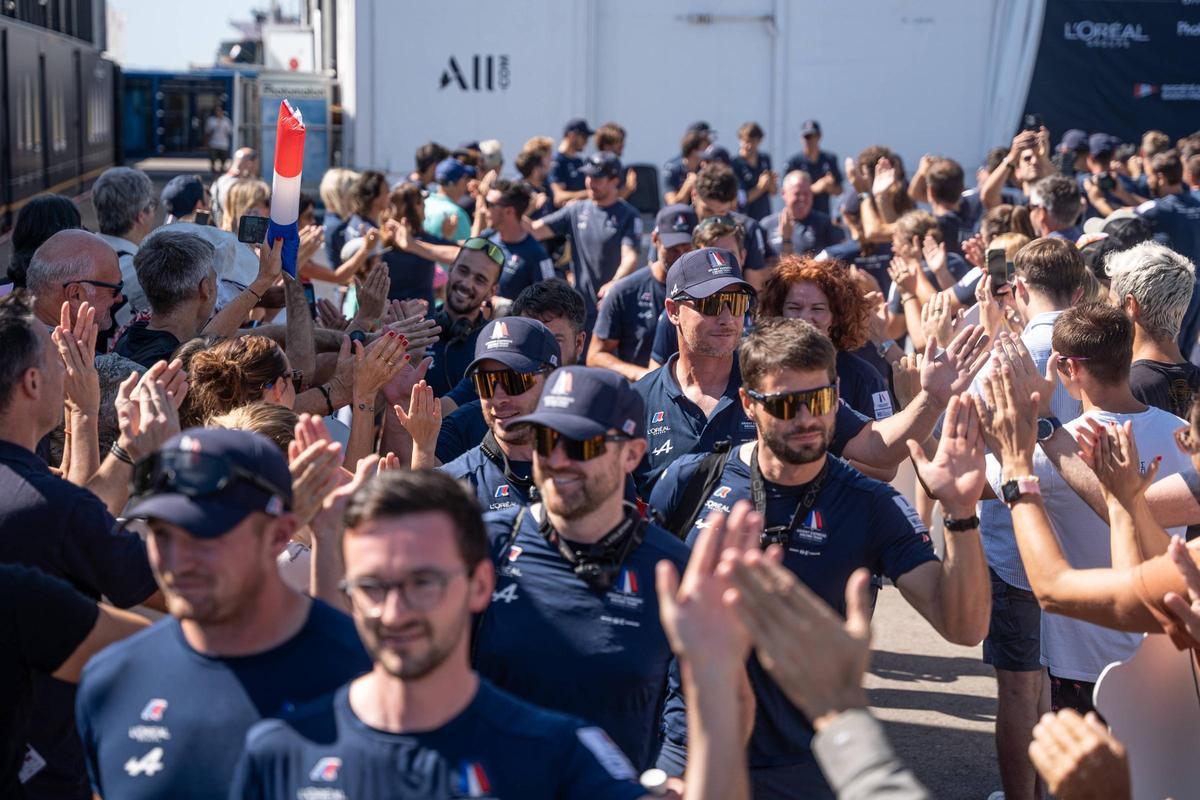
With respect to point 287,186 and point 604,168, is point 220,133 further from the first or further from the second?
point 287,186

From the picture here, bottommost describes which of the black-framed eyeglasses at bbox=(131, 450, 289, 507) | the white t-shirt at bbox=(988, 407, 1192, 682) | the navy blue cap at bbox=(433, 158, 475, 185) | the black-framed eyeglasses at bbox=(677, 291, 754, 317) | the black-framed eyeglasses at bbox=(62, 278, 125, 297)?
the white t-shirt at bbox=(988, 407, 1192, 682)

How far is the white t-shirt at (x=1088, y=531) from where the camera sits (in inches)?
193

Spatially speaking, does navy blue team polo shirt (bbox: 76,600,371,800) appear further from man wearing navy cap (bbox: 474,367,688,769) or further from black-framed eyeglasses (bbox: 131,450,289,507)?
man wearing navy cap (bbox: 474,367,688,769)

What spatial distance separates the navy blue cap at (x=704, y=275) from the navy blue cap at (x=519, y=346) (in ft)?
2.86

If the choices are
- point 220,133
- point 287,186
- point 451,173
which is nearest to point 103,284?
point 287,186

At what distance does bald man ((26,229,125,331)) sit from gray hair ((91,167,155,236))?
170 cm

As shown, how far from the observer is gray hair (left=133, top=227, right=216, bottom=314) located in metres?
5.78

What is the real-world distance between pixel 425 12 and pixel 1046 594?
18.9 m

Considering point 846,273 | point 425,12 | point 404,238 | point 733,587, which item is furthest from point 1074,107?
point 733,587

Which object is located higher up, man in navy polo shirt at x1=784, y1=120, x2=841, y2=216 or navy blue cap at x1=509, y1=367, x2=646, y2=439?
man in navy polo shirt at x1=784, y1=120, x2=841, y2=216

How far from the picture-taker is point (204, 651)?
2.86 meters

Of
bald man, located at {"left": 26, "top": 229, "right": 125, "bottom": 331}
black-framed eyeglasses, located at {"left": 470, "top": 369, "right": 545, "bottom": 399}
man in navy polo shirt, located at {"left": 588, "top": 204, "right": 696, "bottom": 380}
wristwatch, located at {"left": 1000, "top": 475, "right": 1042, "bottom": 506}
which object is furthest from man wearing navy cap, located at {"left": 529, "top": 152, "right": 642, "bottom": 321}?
wristwatch, located at {"left": 1000, "top": 475, "right": 1042, "bottom": 506}

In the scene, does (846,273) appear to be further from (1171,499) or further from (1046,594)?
(1046,594)

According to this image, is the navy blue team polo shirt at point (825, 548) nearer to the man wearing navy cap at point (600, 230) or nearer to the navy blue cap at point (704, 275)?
the navy blue cap at point (704, 275)
